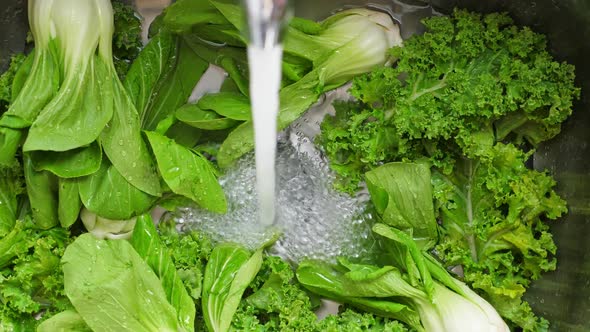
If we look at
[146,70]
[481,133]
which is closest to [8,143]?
[146,70]

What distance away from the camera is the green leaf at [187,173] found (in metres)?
1.29

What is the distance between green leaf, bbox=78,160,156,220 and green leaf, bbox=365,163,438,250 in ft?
1.52

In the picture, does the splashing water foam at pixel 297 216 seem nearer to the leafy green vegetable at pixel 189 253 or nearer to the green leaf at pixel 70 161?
the leafy green vegetable at pixel 189 253

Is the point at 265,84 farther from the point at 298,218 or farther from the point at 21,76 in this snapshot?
the point at 21,76

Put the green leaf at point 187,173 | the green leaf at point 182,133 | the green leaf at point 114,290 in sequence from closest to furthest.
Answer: the green leaf at point 114,290
the green leaf at point 187,173
the green leaf at point 182,133

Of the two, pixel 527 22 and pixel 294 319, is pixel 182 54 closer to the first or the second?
pixel 294 319

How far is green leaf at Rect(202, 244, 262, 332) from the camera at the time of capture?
4.14 ft

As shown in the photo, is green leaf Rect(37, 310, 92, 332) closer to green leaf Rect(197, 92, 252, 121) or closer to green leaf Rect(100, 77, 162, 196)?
green leaf Rect(100, 77, 162, 196)

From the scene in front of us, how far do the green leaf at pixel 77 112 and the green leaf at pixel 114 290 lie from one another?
188 mm

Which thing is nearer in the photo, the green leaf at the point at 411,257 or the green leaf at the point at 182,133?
the green leaf at the point at 411,257

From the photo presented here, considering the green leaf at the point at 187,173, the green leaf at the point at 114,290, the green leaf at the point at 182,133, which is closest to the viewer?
Answer: the green leaf at the point at 114,290

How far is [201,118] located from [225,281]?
1.09 feet

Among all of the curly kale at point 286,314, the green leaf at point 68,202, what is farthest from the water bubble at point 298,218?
the green leaf at point 68,202

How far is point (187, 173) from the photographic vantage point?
4.28 feet
